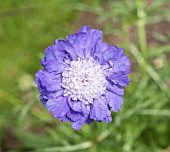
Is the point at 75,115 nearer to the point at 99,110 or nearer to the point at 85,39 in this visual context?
the point at 99,110

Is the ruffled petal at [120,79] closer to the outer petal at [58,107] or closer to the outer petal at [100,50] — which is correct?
the outer petal at [100,50]

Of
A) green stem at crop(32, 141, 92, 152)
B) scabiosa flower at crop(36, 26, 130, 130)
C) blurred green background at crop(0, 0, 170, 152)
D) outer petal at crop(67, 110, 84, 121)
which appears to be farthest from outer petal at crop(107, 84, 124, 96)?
green stem at crop(32, 141, 92, 152)

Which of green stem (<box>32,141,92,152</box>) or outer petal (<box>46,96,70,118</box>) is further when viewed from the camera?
green stem (<box>32,141,92,152</box>)

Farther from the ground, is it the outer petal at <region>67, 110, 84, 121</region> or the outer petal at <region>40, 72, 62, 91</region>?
the outer petal at <region>40, 72, 62, 91</region>

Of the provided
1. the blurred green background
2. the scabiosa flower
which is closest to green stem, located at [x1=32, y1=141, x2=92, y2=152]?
the blurred green background

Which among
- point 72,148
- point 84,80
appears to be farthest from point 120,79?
point 72,148

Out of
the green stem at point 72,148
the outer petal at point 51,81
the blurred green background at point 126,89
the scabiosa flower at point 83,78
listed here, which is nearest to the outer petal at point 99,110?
the scabiosa flower at point 83,78

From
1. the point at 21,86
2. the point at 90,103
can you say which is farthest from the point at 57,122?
the point at 90,103

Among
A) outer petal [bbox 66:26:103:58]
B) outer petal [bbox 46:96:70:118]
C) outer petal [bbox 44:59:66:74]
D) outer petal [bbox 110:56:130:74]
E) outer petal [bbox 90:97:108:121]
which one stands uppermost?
outer petal [bbox 66:26:103:58]

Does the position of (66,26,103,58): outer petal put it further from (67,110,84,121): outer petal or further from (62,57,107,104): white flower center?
(67,110,84,121): outer petal
